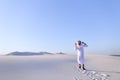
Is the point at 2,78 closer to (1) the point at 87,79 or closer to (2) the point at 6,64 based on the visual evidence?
(2) the point at 6,64

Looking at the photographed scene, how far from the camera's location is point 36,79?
664 cm

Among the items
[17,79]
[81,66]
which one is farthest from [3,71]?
[81,66]

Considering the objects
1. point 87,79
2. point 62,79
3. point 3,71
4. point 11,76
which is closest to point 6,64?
point 3,71

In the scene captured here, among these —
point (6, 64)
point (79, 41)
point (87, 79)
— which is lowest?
point (87, 79)

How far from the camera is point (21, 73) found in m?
7.35

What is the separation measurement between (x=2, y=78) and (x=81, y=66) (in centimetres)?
476

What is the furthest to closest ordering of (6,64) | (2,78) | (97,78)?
(6,64), (97,78), (2,78)

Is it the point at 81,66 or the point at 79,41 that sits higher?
the point at 79,41

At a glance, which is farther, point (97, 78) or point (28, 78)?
point (97, 78)

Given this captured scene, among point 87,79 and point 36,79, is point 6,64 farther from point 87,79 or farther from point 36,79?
point 87,79

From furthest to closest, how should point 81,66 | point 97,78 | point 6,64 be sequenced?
1. point 81,66
2. point 6,64
3. point 97,78

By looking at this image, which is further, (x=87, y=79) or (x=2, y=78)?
(x=87, y=79)

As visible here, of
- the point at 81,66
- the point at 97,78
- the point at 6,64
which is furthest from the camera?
the point at 81,66

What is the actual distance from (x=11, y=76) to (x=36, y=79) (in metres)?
0.86
